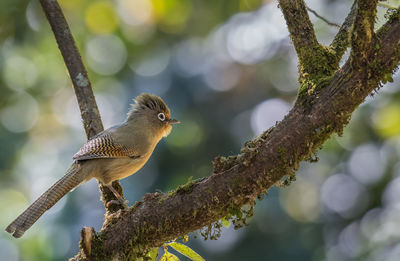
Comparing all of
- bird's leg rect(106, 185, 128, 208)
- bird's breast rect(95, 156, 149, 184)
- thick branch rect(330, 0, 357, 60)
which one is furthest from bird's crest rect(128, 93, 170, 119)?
thick branch rect(330, 0, 357, 60)

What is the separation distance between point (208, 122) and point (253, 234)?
8.77ft

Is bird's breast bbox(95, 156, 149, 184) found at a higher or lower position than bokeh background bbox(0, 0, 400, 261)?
lower

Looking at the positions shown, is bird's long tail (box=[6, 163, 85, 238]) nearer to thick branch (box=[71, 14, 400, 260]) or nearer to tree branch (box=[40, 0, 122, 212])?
tree branch (box=[40, 0, 122, 212])

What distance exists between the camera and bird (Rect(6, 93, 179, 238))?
15.4 ft

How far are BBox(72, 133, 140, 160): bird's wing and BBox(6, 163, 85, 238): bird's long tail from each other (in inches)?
6.4

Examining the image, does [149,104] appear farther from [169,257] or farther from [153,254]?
[153,254]

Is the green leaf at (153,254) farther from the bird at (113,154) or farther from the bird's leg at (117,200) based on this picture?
the bird at (113,154)

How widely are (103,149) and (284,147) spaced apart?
2.52 metres

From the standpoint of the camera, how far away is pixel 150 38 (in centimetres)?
1357

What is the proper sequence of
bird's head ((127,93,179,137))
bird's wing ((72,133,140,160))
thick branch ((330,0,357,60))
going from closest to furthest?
thick branch ((330,0,357,60)), bird's wing ((72,133,140,160)), bird's head ((127,93,179,137))

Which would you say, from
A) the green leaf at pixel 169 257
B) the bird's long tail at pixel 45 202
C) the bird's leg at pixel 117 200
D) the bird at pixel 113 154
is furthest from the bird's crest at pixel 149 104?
the green leaf at pixel 169 257

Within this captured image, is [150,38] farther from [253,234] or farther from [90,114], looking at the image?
[90,114]

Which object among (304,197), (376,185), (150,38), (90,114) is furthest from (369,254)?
(150,38)

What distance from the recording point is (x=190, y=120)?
38.4ft
